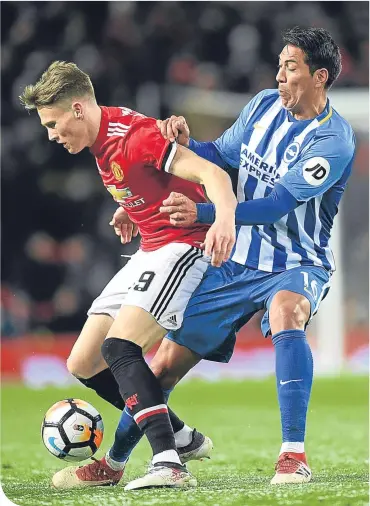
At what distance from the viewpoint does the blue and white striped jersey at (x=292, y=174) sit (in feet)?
14.2

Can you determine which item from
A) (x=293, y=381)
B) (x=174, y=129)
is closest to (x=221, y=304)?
(x=293, y=381)

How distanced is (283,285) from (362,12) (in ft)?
39.1

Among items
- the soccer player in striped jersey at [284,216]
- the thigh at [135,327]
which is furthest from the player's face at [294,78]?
the thigh at [135,327]

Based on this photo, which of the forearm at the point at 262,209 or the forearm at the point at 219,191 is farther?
the forearm at the point at 262,209

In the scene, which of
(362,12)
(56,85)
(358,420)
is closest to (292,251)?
(56,85)

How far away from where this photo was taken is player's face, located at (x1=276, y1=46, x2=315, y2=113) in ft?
14.5

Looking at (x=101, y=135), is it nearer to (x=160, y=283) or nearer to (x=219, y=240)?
(x=160, y=283)

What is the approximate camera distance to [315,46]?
447 centimetres

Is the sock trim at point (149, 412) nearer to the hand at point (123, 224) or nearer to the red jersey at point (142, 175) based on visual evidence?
the red jersey at point (142, 175)

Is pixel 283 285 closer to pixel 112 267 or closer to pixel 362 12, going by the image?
pixel 112 267

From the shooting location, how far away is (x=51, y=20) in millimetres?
14219

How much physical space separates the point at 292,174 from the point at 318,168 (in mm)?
108

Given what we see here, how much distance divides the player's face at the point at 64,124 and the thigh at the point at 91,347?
0.76 metres

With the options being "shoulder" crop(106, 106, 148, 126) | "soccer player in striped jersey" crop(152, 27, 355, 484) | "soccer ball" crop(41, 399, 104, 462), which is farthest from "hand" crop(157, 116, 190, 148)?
"soccer ball" crop(41, 399, 104, 462)
